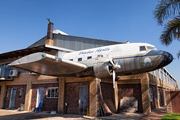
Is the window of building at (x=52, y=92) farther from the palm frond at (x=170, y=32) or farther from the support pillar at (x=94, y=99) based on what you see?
the palm frond at (x=170, y=32)

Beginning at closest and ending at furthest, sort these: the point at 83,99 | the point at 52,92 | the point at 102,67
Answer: the point at 102,67 < the point at 83,99 < the point at 52,92

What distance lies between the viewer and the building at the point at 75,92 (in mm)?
16875

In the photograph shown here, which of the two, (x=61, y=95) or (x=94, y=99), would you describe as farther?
(x=61, y=95)

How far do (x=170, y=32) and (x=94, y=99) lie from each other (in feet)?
33.6

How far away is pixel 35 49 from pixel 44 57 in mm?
14151

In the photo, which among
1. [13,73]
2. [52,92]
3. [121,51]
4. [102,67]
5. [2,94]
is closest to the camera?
[102,67]

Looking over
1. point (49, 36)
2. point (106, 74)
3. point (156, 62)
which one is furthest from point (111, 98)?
point (49, 36)

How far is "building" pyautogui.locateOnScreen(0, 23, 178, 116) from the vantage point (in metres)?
16.9

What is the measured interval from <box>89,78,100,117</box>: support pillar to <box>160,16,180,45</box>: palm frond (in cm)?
821

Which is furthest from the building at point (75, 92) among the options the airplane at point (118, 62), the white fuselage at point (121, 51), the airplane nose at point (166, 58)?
the airplane nose at point (166, 58)

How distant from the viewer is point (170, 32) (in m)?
13.1

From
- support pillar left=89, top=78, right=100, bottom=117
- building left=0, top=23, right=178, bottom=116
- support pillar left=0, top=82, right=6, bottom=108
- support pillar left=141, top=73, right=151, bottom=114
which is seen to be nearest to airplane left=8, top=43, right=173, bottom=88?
support pillar left=89, top=78, right=100, bottom=117

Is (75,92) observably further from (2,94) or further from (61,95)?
(2,94)

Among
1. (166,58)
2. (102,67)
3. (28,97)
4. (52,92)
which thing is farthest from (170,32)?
(28,97)
